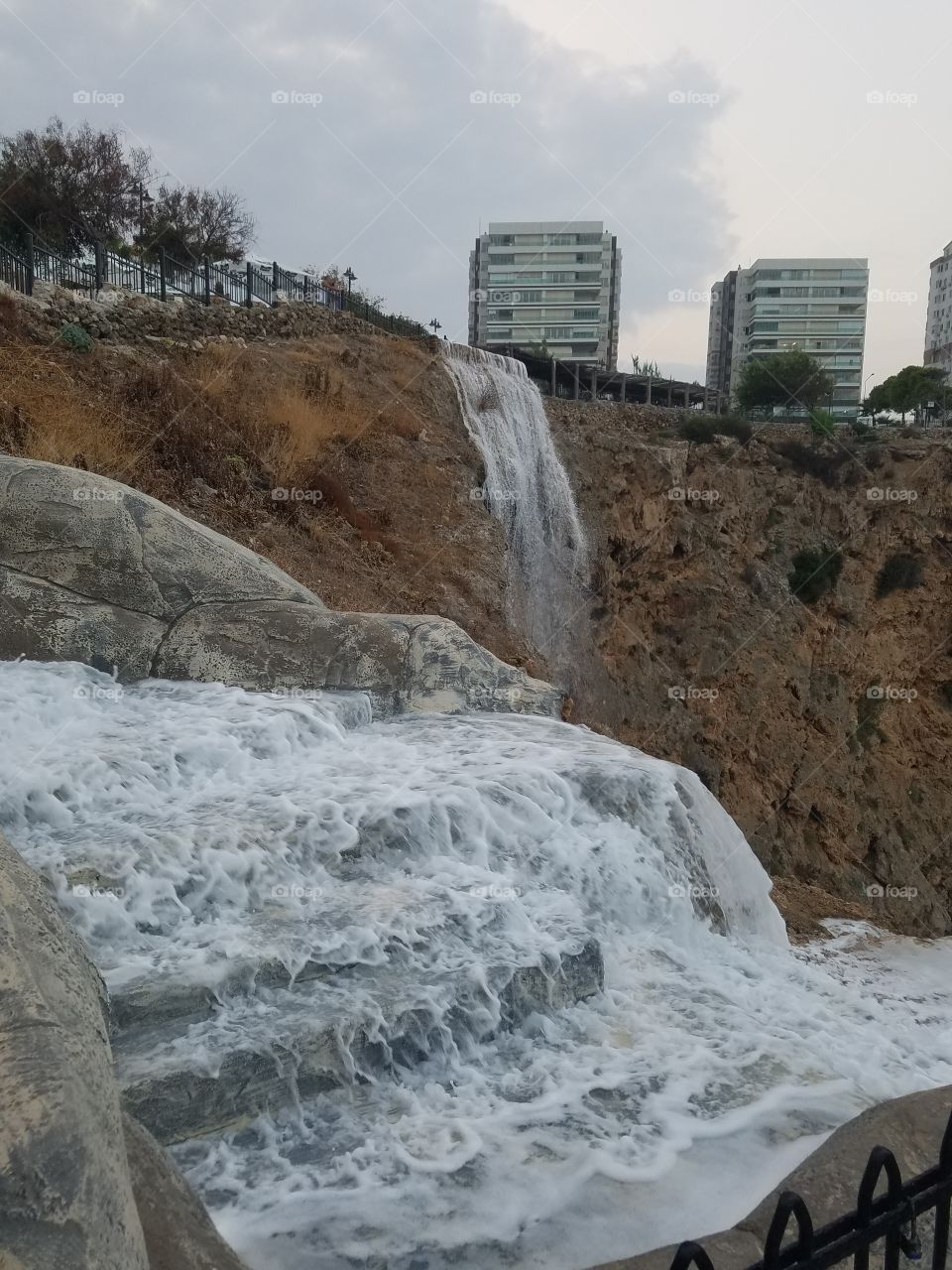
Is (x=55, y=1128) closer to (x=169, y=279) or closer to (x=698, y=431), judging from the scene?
(x=169, y=279)

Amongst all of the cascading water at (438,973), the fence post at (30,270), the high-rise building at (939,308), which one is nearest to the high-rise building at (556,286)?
the high-rise building at (939,308)

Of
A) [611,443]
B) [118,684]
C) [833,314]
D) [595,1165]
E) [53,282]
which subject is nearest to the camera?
[595,1165]

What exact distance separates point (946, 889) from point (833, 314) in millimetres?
56456

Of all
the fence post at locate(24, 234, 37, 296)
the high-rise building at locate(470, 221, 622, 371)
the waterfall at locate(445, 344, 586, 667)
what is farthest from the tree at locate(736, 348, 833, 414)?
the fence post at locate(24, 234, 37, 296)

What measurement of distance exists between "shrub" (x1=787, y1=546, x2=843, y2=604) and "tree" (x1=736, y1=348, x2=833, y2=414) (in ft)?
49.4

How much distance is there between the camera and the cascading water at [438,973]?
256 centimetres

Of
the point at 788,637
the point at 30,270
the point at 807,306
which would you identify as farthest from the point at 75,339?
the point at 807,306

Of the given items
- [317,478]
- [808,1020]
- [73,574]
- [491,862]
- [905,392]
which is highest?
[905,392]

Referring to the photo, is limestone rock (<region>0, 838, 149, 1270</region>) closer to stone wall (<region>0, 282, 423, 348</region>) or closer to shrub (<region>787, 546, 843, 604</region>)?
stone wall (<region>0, 282, 423, 348</region>)

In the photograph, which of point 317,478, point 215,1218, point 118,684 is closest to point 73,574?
point 118,684

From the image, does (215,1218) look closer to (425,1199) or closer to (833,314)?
(425,1199)

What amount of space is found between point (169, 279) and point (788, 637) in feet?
42.3

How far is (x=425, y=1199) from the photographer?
251 cm

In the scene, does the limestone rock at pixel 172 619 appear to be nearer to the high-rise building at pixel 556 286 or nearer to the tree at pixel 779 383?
the tree at pixel 779 383
